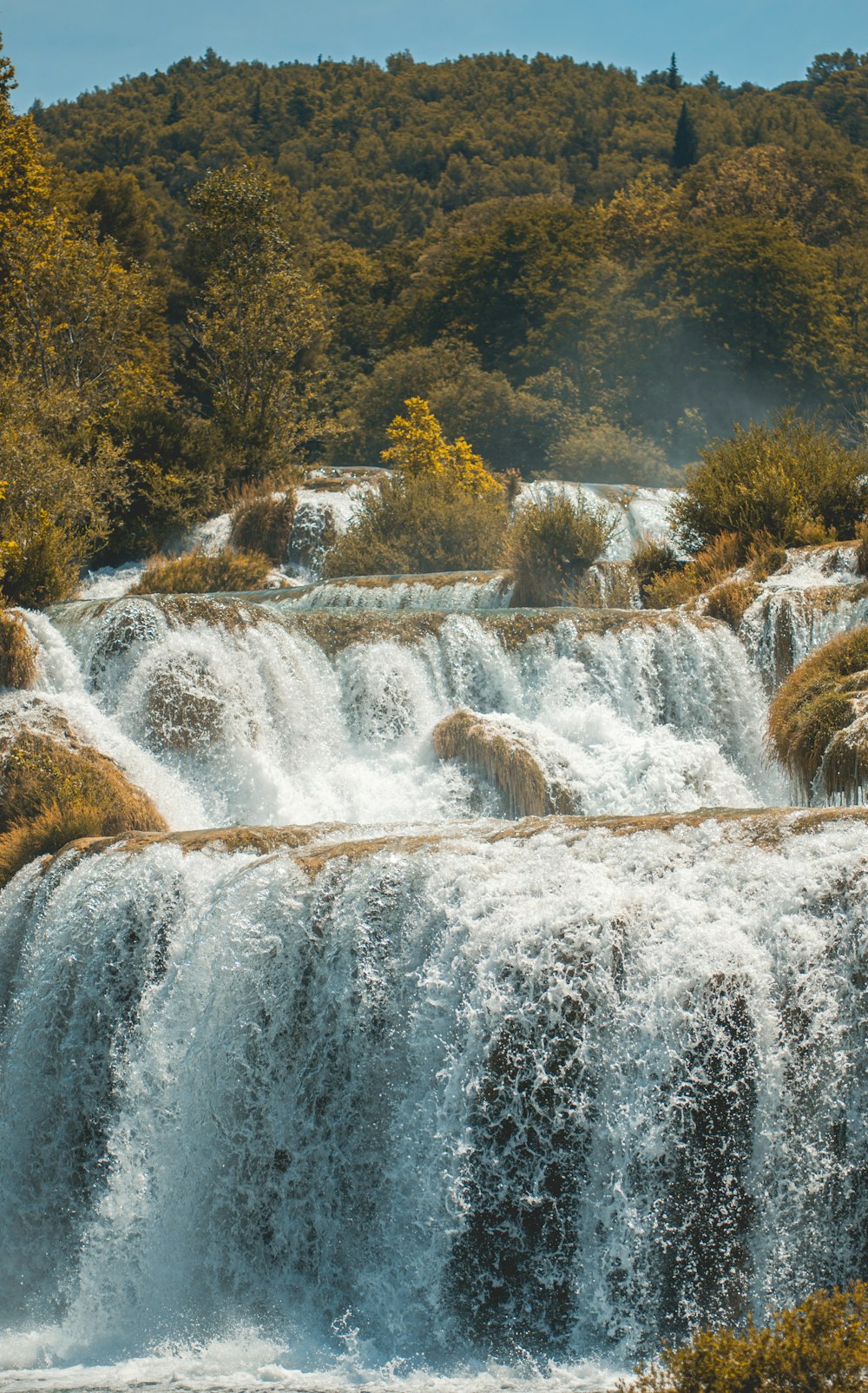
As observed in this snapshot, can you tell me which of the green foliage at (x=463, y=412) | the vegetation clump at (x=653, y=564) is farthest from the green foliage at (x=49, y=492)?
the green foliage at (x=463, y=412)

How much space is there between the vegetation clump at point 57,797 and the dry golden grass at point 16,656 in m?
0.77

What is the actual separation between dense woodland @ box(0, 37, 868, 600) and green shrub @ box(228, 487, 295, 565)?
4.53 ft

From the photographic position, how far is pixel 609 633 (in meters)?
13.2

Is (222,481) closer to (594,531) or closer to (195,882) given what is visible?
(594,531)

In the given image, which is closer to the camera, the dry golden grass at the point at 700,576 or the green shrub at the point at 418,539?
the dry golden grass at the point at 700,576

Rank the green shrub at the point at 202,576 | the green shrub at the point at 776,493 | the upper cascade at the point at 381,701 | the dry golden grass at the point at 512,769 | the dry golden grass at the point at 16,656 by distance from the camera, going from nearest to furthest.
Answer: the dry golden grass at the point at 512,769 < the upper cascade at the point at 381,701 < the dry golden grass at the point at 16,656 < the green shrub at the point at 776,493 < the green shrub at the point at 202,576

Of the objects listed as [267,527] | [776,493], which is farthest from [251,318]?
[776,493]

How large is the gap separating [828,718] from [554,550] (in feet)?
19.9

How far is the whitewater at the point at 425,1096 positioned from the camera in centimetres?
641

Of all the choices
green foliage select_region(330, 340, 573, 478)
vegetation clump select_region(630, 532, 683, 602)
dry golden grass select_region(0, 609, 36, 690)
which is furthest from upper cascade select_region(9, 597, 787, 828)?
green foliage select_region(330, 340, 573, 478)

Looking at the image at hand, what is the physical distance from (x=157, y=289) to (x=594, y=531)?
17717 mm

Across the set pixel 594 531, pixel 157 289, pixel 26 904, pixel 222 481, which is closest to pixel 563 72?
pixel 157 289

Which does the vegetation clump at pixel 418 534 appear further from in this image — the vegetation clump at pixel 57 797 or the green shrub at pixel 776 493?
the vegetation clump at pixel 57 797

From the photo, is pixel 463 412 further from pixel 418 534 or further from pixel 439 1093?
pixel 439 1093
